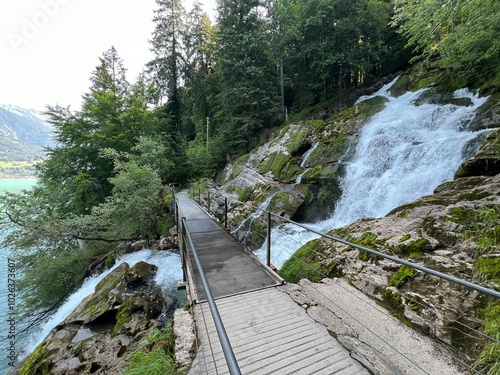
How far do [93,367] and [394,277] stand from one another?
16.7 feet

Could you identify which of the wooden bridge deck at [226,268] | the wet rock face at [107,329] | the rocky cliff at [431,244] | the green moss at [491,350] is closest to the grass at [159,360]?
the wooden bridge deck at [226,268]

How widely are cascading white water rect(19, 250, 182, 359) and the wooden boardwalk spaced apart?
3.28 metres

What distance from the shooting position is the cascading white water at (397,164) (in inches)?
250

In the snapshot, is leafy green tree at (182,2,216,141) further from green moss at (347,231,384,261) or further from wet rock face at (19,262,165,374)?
green moss at (347,231,384,261)

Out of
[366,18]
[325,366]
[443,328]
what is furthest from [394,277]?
[366,18]

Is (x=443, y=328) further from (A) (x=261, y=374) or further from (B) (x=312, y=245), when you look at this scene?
(B) (x=312, y=245)

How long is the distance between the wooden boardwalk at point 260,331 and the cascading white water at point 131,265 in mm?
3275

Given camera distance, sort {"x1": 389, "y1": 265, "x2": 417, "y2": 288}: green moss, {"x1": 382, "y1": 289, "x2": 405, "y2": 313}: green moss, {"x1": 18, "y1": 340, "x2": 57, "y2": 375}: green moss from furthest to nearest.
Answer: {"x1": 18, "y1": 340, "x2": 57, "y2": 375}: green moss < {"x1": 389, "y1": 265, "x2": 417, "y2": 288}: green moss < {"x1": 382, "y1": 289, "x2": 405, "y2": 313}: green moss

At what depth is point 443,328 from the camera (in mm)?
2334

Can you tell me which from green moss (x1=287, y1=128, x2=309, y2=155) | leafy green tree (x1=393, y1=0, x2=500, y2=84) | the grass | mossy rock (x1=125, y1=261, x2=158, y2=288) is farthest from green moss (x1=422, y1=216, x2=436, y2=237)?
green moss (x1=287, y1=128, x2=309, y2=155)

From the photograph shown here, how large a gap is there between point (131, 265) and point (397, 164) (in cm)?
1011

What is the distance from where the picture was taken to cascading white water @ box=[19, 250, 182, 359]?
276 inches

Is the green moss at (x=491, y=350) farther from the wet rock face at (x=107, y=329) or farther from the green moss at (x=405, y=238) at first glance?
the wet rock face at (x=107, y=329)

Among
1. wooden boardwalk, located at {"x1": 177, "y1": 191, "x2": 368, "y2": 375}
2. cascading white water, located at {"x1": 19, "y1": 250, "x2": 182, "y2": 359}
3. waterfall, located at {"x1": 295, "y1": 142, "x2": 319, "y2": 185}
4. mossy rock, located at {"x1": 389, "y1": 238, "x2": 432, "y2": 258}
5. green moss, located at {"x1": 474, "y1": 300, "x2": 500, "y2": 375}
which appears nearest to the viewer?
green moss, located at {"x1": 474, "y1": 300, "x2": 500, "y2": 375}
